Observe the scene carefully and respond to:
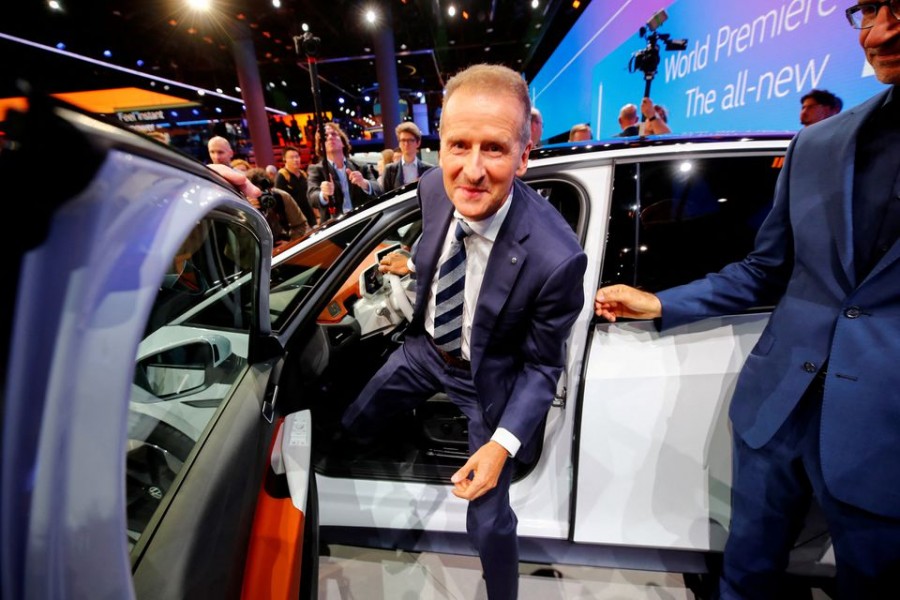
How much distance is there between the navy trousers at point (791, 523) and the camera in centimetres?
93

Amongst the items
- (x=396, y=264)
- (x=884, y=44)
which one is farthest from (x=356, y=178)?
(x=884, y=44)

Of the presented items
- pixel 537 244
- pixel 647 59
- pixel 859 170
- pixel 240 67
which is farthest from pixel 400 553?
pixel 240 67

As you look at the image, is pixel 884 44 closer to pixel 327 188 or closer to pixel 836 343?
pixel 836 343

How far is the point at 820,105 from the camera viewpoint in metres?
2.21

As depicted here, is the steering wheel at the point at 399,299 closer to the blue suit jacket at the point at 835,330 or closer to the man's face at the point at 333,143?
the blue suit jacket at the point at 835,330

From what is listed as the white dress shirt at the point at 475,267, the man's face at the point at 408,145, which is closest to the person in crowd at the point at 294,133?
the man's face at the point at 408,145

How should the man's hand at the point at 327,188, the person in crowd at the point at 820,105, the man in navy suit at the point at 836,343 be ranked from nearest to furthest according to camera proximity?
the man in navy suit at the point at 836,343, the person in crowd at the point at 820,105, the man's hand at the point at 327,188

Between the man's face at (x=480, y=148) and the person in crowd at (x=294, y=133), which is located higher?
the person in crowd at (x=294, y=133)

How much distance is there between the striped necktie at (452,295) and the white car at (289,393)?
1.25ft

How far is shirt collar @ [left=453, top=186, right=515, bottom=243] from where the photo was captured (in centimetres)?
111

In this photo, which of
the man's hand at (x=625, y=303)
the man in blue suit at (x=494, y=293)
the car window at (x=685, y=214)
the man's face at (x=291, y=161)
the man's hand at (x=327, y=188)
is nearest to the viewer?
the man in blue suit at (x=494, y=293)

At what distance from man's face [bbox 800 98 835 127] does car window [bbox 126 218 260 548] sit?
9.55 ft

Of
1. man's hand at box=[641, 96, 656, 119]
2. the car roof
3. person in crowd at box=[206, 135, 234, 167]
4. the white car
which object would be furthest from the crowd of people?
person in crowd at box=[206, 135, 234, 167]

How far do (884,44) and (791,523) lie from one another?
3.88ft
